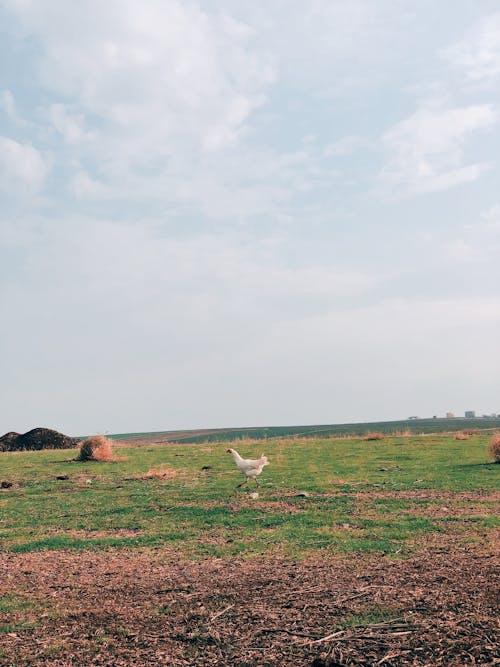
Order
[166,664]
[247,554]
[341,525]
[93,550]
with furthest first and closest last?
[341,525] < [93,550] < [247,554] < [166,664]

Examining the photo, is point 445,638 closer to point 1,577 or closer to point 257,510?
point 1,577

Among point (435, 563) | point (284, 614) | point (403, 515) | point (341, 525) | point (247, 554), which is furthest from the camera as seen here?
point (403, 515)

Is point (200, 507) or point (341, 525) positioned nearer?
point (341, 525)

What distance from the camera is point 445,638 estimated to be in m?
6.55

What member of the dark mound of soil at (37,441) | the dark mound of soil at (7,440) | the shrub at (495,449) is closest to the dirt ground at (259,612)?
the shrub at (495,449)

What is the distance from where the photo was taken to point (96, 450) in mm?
35688

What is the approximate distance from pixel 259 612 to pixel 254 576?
1841mm

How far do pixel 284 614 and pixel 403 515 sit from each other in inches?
310

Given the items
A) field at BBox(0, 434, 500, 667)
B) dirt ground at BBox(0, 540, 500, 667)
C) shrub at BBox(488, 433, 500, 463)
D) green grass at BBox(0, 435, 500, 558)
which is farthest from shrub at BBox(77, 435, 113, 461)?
dirt ground at BBox(0, 540, 500, 667)

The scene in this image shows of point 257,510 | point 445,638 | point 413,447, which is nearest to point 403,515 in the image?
point 257,510

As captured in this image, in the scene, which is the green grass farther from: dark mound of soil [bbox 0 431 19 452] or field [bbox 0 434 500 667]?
dark mound of soil [bbox 0 431 19 452]

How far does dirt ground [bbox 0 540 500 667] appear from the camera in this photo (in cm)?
643

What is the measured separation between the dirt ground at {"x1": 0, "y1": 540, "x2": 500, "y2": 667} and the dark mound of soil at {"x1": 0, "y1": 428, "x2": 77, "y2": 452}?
4795cm

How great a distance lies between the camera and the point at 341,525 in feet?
44.7
